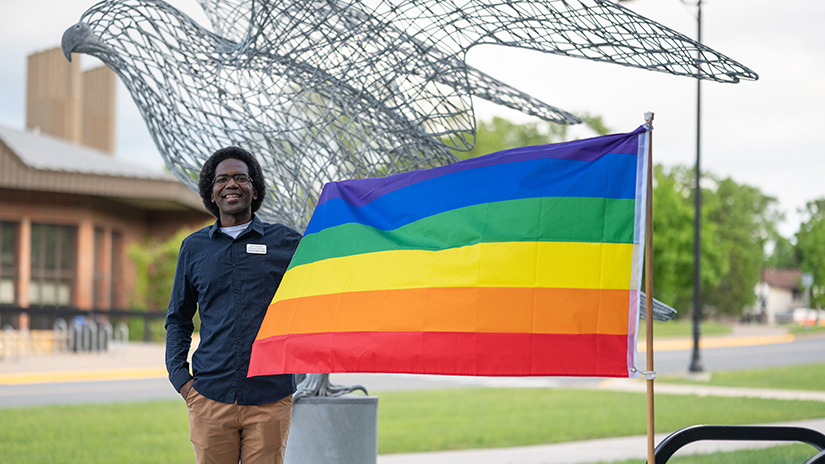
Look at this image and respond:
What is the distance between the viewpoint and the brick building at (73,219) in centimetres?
2431

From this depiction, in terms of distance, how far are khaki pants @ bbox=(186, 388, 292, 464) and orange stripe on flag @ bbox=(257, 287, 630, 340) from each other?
355 mm

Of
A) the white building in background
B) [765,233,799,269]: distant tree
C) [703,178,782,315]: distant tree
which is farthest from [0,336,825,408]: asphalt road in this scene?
the white building in background

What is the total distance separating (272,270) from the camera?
357 centimetres

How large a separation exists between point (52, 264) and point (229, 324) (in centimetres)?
2510

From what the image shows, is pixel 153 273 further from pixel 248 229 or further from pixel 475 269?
pixel 475 269

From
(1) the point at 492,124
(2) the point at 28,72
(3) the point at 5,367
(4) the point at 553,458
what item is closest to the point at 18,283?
(3) the point at 5,367

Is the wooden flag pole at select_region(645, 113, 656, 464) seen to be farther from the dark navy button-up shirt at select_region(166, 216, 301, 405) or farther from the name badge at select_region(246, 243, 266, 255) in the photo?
the name badge at select_region(246, 243, 266, 255)

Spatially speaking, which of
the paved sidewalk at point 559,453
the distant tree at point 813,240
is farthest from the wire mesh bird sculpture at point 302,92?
the distant tree at point 813,240

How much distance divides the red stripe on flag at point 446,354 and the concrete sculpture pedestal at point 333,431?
1625mm

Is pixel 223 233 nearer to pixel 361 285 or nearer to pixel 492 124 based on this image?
pixel 361 285

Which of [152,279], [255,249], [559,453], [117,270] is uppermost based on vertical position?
[255,249]

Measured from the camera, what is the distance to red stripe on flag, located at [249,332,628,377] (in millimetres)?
2973

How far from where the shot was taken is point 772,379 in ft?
52.4

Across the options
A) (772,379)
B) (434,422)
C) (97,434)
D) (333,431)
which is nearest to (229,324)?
(333,431)
